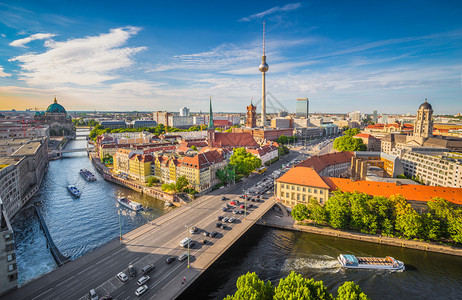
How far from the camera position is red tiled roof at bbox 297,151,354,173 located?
75.6 m

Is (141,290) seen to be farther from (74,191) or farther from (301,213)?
(74,191)

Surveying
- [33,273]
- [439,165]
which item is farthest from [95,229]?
[439,165]

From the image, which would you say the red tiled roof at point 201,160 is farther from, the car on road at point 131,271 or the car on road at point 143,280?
the car on road at point 143,280

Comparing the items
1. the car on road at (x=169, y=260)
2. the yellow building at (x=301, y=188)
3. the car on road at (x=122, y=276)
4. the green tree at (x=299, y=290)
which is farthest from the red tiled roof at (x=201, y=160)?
Answer: the green tree at (x=299, y=290)

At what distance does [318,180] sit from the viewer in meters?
58.3

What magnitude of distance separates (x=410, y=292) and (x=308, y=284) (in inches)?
882

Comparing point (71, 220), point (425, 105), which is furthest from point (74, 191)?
point (425, 105)

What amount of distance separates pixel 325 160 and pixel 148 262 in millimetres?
66161

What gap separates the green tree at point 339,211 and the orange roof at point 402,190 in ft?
17.2

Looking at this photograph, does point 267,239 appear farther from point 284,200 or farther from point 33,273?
point 33,273

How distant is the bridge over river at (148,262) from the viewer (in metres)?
32.9

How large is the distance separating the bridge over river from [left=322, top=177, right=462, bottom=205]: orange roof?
1993cm

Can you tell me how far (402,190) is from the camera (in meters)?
51.7

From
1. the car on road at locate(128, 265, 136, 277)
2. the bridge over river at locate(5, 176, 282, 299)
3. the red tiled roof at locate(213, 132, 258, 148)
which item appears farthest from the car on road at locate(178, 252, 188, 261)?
the red tiled roof at locate(213, 132, 258, 148)
